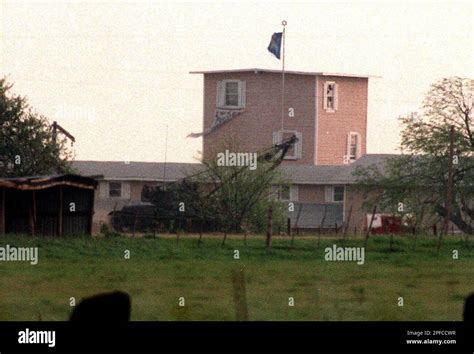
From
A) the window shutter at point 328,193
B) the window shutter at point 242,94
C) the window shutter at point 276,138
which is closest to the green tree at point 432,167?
the window shutter at point 328,193

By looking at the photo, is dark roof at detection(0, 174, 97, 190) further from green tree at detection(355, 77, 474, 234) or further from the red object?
the red object

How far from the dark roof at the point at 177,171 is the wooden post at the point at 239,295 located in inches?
17.9

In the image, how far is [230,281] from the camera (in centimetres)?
450

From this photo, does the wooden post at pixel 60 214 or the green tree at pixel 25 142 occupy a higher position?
the green tree at pixel 25 142

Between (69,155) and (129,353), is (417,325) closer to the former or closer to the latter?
(129,353)

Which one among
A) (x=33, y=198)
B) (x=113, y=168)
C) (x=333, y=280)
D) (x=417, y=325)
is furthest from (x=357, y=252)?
(x=33, y=198)

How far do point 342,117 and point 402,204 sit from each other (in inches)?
23.9

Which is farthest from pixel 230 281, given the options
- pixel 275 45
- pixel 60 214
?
pixel 275 45

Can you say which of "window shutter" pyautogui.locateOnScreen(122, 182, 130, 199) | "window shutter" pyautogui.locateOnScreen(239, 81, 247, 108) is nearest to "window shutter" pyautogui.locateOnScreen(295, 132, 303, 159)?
"window shutter" pyautogui.locateOnScreen(239, 81, 247, 108)

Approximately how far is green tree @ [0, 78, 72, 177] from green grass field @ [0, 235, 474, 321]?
312 mm

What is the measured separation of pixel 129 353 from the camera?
12.9ft

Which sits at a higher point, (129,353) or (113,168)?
(113,168)

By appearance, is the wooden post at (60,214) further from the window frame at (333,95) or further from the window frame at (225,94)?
the window frame at (333,95)

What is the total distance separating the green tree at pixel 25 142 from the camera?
4.41m
